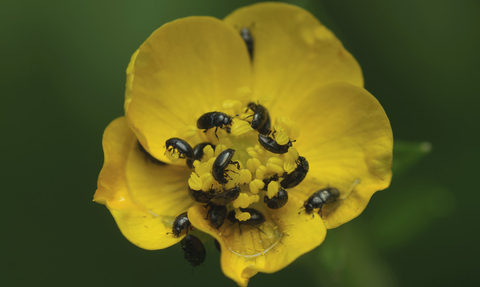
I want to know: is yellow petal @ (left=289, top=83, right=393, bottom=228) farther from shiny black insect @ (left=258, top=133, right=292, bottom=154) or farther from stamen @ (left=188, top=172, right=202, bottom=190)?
stamen @ (left=188, top=172, right=202, bottom=190)

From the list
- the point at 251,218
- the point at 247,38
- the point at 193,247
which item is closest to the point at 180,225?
the point at 193,247

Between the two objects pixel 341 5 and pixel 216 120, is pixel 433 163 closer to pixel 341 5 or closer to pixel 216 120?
pixel 341 5

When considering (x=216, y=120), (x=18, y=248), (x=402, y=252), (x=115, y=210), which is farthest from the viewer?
(x=402, y=252)

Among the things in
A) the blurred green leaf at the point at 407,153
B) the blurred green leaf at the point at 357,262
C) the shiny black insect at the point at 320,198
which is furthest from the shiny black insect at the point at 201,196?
the blurred green leaf at the point at 407,153

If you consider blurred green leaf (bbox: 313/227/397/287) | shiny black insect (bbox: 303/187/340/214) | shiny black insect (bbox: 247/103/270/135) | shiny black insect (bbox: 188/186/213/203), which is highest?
shiny black insect (bbox: 247/103/270/135)

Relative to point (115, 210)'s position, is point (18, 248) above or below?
below

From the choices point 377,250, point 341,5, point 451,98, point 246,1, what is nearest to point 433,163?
point 451,98

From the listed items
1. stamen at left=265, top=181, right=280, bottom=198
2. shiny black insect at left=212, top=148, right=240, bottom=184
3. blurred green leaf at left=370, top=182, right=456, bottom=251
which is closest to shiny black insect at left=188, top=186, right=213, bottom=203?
shiny black insect at left=212, top=148, right=240, bottom=184

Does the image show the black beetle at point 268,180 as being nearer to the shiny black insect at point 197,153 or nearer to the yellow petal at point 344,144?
the yellow petal at point 344,144
